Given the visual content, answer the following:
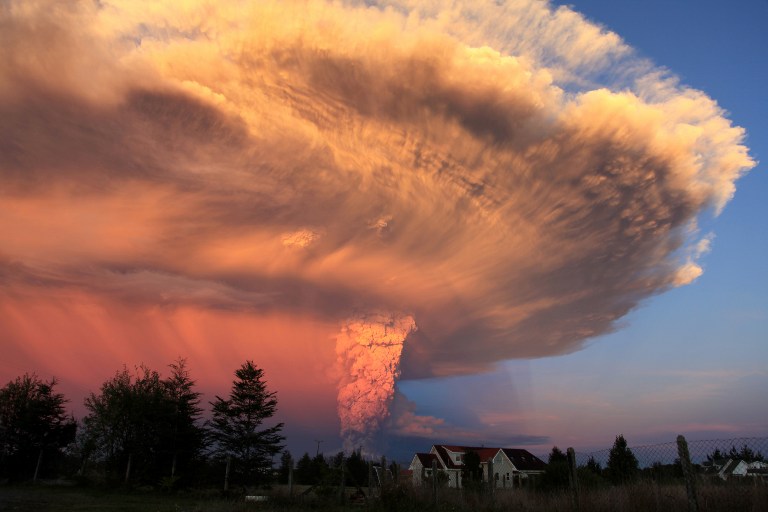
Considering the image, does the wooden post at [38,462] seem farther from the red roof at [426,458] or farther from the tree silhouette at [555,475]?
the red roof at [426,458]

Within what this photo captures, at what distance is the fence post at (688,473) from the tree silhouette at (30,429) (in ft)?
165

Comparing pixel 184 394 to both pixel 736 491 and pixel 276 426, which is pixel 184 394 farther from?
pixel 736 491

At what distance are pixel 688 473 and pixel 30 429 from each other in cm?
5350

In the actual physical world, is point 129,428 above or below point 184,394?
below

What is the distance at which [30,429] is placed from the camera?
45219mm

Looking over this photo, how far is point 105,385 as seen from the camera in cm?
4291

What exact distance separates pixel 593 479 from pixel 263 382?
35.1m

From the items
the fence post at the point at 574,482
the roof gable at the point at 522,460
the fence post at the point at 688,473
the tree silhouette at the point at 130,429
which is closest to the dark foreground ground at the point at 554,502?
the fence post at the point at 574,482

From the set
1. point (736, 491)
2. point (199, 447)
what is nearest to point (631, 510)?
point (736, 491)

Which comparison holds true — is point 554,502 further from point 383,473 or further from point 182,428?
point 182,428

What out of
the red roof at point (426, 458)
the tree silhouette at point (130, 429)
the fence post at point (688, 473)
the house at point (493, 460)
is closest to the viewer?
the fence post at point (688, 473)

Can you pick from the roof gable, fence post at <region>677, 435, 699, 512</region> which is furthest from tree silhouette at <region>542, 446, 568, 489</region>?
the roof gable

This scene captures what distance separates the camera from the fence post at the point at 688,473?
820 centimetres

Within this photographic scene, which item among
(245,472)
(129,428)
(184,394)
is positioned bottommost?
(245,472)
